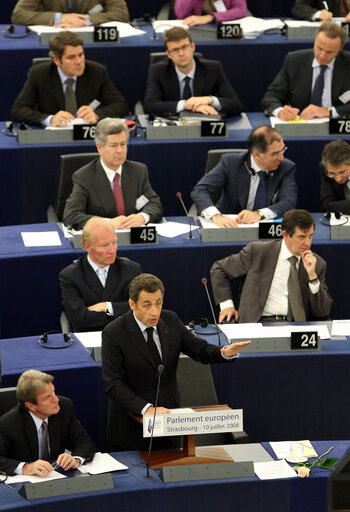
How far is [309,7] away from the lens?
29.3 feet

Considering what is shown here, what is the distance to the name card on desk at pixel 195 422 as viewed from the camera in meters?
4.83

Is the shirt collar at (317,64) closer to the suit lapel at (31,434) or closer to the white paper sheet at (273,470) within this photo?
the white paper sheet at (273,470)

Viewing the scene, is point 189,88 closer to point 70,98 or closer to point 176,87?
point 176,87

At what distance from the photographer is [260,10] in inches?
388

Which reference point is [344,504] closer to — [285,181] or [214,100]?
[285,181]

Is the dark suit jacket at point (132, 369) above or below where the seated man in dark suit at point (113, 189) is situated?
below

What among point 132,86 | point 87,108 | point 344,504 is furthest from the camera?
point 132,86

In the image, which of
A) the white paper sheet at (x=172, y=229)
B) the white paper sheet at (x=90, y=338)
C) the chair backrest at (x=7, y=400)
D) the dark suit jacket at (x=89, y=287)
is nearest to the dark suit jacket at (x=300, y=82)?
the white paper sheet at (x=172, y=229)

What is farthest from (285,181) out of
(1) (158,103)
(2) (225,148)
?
(1) (158,103)

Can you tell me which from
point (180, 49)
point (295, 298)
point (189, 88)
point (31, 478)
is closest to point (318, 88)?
point (189, 88)

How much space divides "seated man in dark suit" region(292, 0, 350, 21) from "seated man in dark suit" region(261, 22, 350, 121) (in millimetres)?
871

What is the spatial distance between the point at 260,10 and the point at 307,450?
5.40 meters

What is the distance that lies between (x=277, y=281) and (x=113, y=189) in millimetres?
1179

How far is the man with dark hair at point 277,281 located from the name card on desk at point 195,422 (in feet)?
5.03
